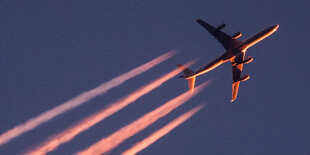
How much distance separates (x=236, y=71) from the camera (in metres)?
118

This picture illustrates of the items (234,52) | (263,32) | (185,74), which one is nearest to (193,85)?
(185,74)

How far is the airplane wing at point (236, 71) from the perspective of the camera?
114394 millimetres

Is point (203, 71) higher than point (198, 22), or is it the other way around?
point (198, 22)

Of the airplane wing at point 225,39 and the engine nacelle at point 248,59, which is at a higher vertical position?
the airplane wing at point 225,39

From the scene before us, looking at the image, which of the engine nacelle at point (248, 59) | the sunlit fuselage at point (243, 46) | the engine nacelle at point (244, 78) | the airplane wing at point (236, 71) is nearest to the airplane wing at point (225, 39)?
the sunlit fuselage at point (243, 46)

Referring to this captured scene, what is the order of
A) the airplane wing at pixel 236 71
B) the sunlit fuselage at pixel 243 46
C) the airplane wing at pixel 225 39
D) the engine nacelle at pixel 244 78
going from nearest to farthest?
the sunlit fuselage at pixel 243 46 < the airplane wing at pixel 225 39 < the airplane wing at pixel 236 71 < the engine nacelle at pixel 244 78

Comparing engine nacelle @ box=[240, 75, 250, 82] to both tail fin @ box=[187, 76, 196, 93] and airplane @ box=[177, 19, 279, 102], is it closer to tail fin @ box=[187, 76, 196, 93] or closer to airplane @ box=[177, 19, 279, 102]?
airplane @ box=[177, 19, 279, 102]

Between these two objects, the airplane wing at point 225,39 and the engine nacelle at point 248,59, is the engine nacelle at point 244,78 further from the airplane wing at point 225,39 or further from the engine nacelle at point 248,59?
the airplane wing at point 225,39

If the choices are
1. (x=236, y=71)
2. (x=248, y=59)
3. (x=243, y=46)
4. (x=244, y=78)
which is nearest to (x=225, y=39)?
(x=243, y=46)

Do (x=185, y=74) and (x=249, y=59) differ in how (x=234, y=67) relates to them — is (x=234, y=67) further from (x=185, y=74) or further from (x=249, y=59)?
(x=185, y=74)

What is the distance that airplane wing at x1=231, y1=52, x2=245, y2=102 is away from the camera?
11439 cm

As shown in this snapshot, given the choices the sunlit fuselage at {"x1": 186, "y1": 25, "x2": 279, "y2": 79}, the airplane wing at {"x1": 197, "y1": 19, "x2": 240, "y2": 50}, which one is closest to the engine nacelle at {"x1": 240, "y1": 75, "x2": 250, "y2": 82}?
the sunlit fuselage at {"x1": 186, "y1": 25, "x2": 279, "y2": 79}

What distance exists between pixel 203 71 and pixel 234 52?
8.60 metres

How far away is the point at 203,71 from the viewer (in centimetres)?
10781
